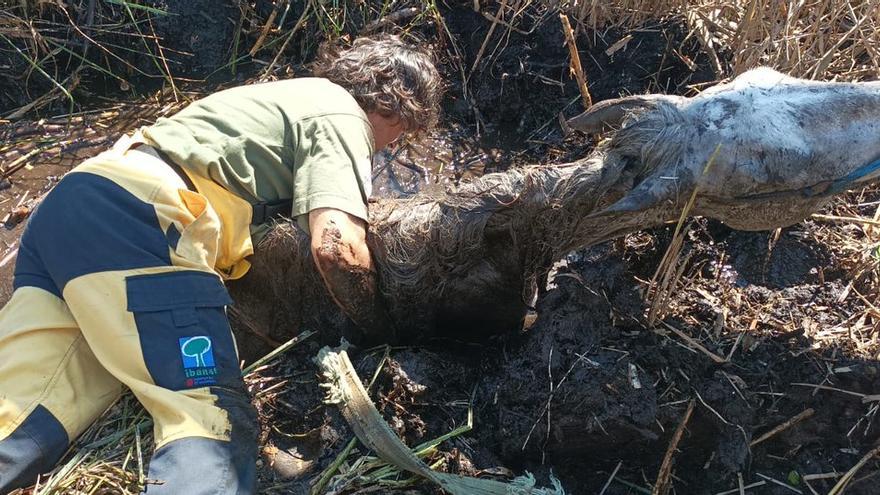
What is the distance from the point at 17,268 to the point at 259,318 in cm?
94

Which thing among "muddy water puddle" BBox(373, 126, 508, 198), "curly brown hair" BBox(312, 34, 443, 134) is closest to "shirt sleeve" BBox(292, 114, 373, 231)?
"curly brown hair" BBox(312, 34, 443, 134)

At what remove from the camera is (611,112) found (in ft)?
10.0

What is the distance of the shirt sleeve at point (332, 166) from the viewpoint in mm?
2922

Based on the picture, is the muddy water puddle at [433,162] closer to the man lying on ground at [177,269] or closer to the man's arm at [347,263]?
the man lying on ground at [177,269]

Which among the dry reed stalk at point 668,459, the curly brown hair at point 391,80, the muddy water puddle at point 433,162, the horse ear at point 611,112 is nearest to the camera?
Result: the dry reed stalk at point 668,459

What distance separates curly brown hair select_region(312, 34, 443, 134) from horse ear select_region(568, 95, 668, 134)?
2.48 ft

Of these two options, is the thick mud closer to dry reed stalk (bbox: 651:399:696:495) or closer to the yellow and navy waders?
dry reed stalk (bbox: 651:399:696:495)

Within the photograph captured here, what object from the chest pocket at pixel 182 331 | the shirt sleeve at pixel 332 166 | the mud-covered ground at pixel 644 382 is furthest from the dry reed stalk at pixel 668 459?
the chest pocket at pixel 182 331

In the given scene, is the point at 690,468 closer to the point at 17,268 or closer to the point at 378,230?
the point at 378,230

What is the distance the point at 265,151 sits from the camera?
313 cm

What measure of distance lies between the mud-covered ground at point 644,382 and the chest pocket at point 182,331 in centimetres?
37

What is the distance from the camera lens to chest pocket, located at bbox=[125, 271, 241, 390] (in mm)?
2697

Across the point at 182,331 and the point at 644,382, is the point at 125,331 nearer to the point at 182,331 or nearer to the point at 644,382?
the point at 182,331

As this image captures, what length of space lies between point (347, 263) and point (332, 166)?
0.37m
